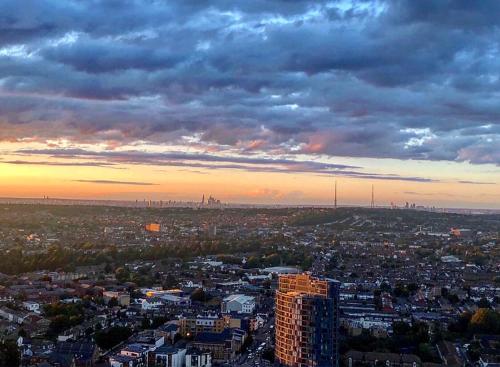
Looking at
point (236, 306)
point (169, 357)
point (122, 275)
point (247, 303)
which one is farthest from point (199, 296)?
point (169, 357)

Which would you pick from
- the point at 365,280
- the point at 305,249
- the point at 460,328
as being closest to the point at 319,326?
the point at 460,328

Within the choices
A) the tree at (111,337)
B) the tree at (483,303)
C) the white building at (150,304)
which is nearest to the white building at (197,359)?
the tree at (111,337)

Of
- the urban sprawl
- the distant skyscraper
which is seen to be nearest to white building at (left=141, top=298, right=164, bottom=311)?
the urban sprawl

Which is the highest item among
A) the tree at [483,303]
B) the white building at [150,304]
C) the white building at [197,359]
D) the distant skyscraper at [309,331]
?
the distant skyscraper at [309,331]

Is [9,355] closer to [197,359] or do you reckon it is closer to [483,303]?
[197,359]

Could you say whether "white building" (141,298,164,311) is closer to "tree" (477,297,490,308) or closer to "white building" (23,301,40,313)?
"white building" (23,301,40,313)

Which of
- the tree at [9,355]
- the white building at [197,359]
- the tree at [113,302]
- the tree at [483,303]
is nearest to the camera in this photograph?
the tree at [9,355]

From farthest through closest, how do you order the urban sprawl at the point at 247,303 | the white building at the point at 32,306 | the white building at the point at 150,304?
the white building at the point at 150,304, the white building at the point at 32,306, the urban sprawl at the point at 247,303

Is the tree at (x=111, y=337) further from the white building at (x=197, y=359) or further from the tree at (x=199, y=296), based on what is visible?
the tree at (x=199, y=296)

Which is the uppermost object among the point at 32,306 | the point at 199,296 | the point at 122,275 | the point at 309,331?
the point at 309,331

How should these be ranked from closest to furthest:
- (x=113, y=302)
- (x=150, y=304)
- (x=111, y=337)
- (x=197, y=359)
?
1. (x=197, y=359)
2. (x=111, y=337)
3. (x=150, y=304)
4. (x=113, y=302)

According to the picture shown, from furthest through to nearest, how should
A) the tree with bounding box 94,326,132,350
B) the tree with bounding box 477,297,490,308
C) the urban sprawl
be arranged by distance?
the tree with bounding box 477,297,490,308, the tree with bounding box 94,326,132,350, the urban sprawl
